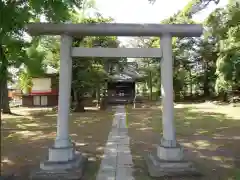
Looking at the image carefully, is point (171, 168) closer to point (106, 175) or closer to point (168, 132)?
point (168, 132)

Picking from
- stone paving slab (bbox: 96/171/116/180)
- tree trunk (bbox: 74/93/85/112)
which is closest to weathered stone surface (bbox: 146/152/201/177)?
stone paving slab (bbox: 96/171/116/180)

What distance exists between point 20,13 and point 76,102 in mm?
17548

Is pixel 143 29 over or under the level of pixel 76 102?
over

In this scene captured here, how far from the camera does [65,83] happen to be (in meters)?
6.26

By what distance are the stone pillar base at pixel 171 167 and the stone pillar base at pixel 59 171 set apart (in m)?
1.53

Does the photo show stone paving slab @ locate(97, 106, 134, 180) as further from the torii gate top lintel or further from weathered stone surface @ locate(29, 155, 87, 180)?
the torii gate top lintel

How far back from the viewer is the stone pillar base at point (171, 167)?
5.81 metres

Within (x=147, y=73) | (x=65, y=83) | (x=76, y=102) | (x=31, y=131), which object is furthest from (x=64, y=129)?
(x=147, y=73)

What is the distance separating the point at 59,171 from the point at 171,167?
7.48 ft

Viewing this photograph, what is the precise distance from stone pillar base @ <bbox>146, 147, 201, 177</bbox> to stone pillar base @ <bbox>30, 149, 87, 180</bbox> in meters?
1.53

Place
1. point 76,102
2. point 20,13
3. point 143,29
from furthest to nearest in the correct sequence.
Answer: point 76,102
point 143,29
point 20,13

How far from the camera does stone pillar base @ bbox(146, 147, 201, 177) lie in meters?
5.81

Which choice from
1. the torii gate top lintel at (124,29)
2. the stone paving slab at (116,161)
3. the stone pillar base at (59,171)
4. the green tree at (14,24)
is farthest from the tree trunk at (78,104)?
the green tree at (14,24)

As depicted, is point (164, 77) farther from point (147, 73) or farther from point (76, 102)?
point (147, 73)
